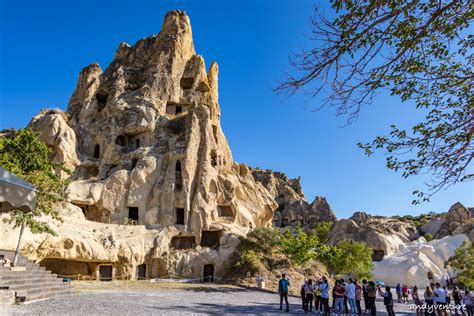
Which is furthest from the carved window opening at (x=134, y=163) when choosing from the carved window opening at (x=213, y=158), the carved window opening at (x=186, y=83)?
the carved window opening at (x=186, y=83)

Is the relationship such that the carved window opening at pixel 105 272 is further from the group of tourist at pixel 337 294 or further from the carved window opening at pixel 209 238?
the group of tourist at pixel 337 294

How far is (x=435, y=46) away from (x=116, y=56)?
4924cm

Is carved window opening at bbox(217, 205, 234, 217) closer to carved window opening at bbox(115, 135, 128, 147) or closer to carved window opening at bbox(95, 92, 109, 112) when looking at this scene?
carved window opening at bbox(115, 135, 128, 147)

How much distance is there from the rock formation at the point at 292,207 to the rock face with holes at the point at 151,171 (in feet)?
99.6

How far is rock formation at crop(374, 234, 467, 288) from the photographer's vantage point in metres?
44.5

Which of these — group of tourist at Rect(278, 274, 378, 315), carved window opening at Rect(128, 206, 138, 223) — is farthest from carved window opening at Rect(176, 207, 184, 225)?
group of tourist at Rect(278, 274, 378, 315)

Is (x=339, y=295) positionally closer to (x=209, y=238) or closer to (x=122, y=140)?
(x=209, y=238)

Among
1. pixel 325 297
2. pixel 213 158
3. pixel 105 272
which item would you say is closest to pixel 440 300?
pixel 325 297

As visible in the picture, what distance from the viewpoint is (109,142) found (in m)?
38.1

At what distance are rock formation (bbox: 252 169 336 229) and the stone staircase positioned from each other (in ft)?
189

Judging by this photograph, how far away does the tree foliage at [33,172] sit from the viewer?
54.5ft

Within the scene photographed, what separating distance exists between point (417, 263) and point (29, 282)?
1828 inches

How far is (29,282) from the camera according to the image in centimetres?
1452

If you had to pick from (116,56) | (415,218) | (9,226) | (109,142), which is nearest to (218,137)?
(109,142)
